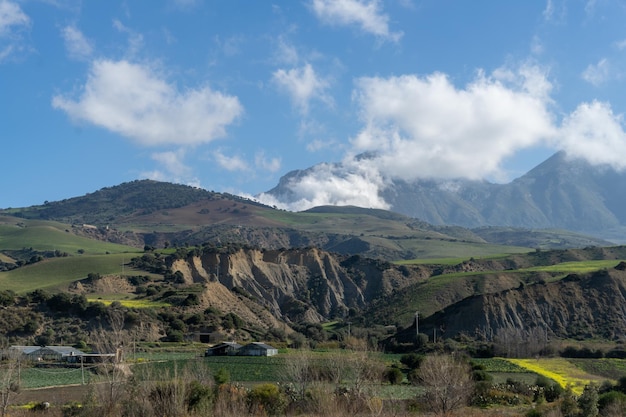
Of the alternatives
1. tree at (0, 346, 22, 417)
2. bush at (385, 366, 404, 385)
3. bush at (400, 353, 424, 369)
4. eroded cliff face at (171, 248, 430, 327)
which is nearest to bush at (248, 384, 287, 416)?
tree at (0, 346, 22, 417)

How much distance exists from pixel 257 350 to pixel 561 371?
33587 mm

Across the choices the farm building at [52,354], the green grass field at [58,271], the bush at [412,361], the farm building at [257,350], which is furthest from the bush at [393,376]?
the green grass field at [58,271]

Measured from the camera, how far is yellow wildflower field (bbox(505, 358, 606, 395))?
2426 inches

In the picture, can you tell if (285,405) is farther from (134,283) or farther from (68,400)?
(134,283)

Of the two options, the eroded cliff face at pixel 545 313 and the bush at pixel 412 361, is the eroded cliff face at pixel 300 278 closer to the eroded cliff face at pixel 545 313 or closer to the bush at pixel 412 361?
the eroded cliff face at pixel 545 313

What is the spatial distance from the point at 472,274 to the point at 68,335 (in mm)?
73403

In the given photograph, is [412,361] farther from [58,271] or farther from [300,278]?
[300,278]

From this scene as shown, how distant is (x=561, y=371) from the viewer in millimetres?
69000

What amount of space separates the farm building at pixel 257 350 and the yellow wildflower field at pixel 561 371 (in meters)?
27.0

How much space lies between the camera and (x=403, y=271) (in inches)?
6319

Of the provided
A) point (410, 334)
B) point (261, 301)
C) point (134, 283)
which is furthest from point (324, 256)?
point (410, 334)

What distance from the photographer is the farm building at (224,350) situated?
81.4 meters

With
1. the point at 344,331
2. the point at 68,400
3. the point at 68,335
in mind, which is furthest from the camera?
the point at 344,331

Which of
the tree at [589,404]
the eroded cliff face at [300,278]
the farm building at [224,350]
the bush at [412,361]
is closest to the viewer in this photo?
the tree at [589,404]
